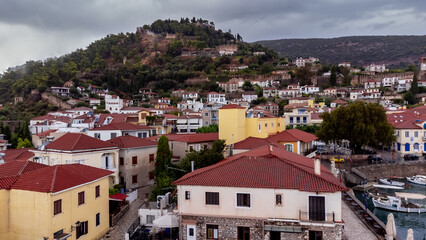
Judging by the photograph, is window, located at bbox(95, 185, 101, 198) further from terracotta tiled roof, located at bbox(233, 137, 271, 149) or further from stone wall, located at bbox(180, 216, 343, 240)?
terracotta tiled roof, located at bbox(233, 137, 271, 149)

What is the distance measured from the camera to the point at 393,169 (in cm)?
3988

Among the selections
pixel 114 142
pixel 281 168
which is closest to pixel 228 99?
pixel 114 142

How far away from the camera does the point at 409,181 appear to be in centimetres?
3841

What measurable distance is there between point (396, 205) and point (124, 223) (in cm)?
2407

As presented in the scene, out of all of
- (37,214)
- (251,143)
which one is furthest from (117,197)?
(251,143)

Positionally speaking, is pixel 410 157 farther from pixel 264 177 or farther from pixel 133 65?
pixel 133 65

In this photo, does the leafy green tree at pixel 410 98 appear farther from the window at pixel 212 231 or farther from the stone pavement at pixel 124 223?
the window at pixel 212 231

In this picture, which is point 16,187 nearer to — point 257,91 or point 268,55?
point 257,91

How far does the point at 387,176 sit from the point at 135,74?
116033 mm

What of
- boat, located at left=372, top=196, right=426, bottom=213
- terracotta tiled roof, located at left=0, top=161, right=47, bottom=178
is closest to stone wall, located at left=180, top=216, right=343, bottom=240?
terracotta tiled roof, located at left=0, top=161, right=47, bottom=178

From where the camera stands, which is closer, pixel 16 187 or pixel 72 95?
pixel 16 187

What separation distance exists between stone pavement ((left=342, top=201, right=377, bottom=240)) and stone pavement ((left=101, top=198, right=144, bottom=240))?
12.9m

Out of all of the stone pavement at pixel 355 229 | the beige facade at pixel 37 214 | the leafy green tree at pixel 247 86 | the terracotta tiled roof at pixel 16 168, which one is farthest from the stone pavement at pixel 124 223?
the leafy green tree at pixel 247 86

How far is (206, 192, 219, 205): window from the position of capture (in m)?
15.4
